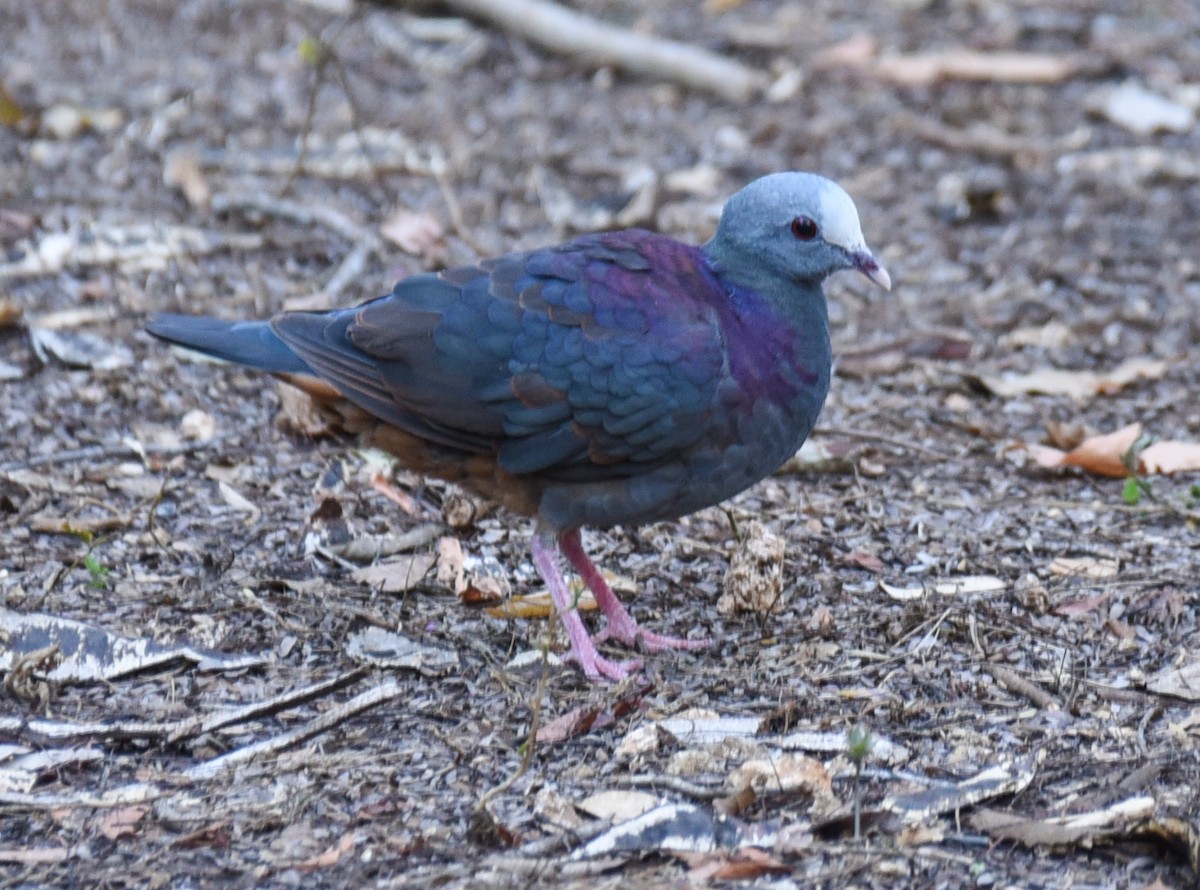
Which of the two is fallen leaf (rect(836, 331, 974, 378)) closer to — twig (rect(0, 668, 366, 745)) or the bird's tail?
the bird's tail

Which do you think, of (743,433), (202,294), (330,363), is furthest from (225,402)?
(743,433)

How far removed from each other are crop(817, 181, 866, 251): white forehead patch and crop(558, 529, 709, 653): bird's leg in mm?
1091

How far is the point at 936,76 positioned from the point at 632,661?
18.7ft

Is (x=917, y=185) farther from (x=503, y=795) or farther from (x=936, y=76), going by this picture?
(x=503, y=795)

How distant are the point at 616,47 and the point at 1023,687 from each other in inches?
236

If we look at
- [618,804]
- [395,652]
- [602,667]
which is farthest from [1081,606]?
[395,652]

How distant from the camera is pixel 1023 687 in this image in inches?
154

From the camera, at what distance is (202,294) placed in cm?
637

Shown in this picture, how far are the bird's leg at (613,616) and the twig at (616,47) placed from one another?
4931mm

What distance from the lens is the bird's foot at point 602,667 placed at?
416 cm

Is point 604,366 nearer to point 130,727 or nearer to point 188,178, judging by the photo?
point 130,727

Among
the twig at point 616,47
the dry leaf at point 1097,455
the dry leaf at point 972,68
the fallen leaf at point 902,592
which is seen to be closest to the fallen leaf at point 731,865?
the fallen leaf at point 902,592

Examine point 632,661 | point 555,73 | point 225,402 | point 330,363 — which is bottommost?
point 632,661

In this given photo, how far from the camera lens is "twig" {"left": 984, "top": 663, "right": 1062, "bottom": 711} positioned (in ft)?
12.6
